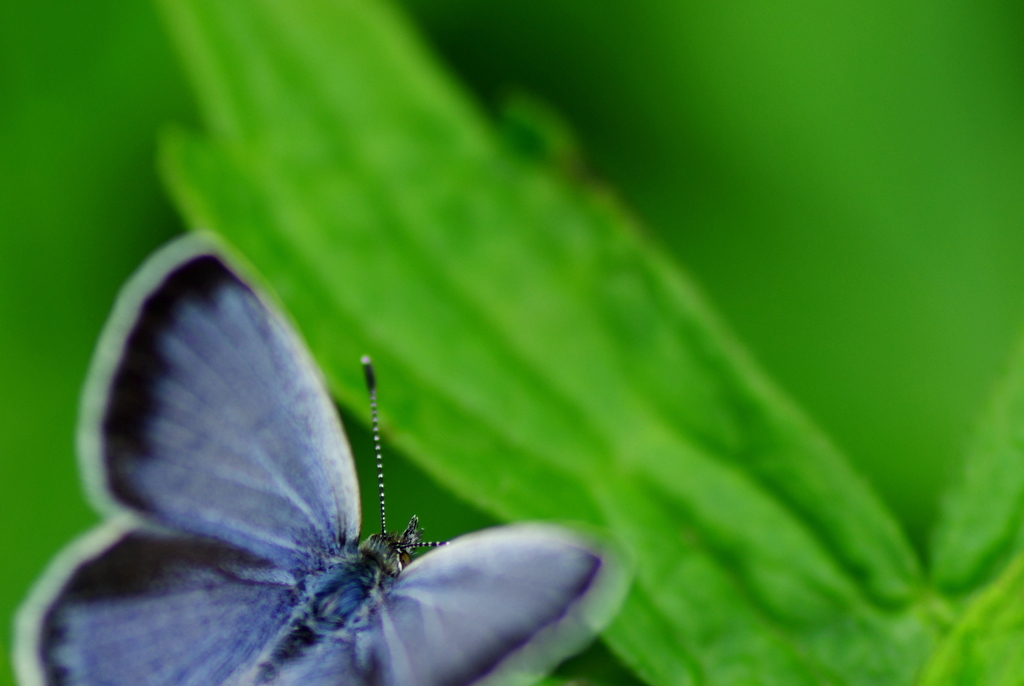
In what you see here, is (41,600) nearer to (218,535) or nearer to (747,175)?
(218,535)

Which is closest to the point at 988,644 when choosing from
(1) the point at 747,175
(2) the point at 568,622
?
(2) the point at 568,622

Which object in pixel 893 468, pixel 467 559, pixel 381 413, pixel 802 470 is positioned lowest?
pixel 893 468

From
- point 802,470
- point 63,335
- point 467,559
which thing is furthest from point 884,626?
point 63,335

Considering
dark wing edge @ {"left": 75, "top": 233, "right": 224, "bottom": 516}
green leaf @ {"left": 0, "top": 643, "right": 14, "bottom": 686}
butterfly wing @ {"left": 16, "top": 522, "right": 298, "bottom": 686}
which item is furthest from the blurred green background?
green leaf @ {"left": 0, "top": 643, "right": 14, "bottom": 686}

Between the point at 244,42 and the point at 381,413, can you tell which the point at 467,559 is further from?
the point at 244,42

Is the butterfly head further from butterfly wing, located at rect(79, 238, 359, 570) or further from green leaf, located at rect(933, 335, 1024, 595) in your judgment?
green leaf, located at rect(933, 335, 1024, 595)

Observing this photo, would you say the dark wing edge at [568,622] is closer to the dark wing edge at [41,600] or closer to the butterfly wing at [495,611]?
the butterfly wing at [495,611]
